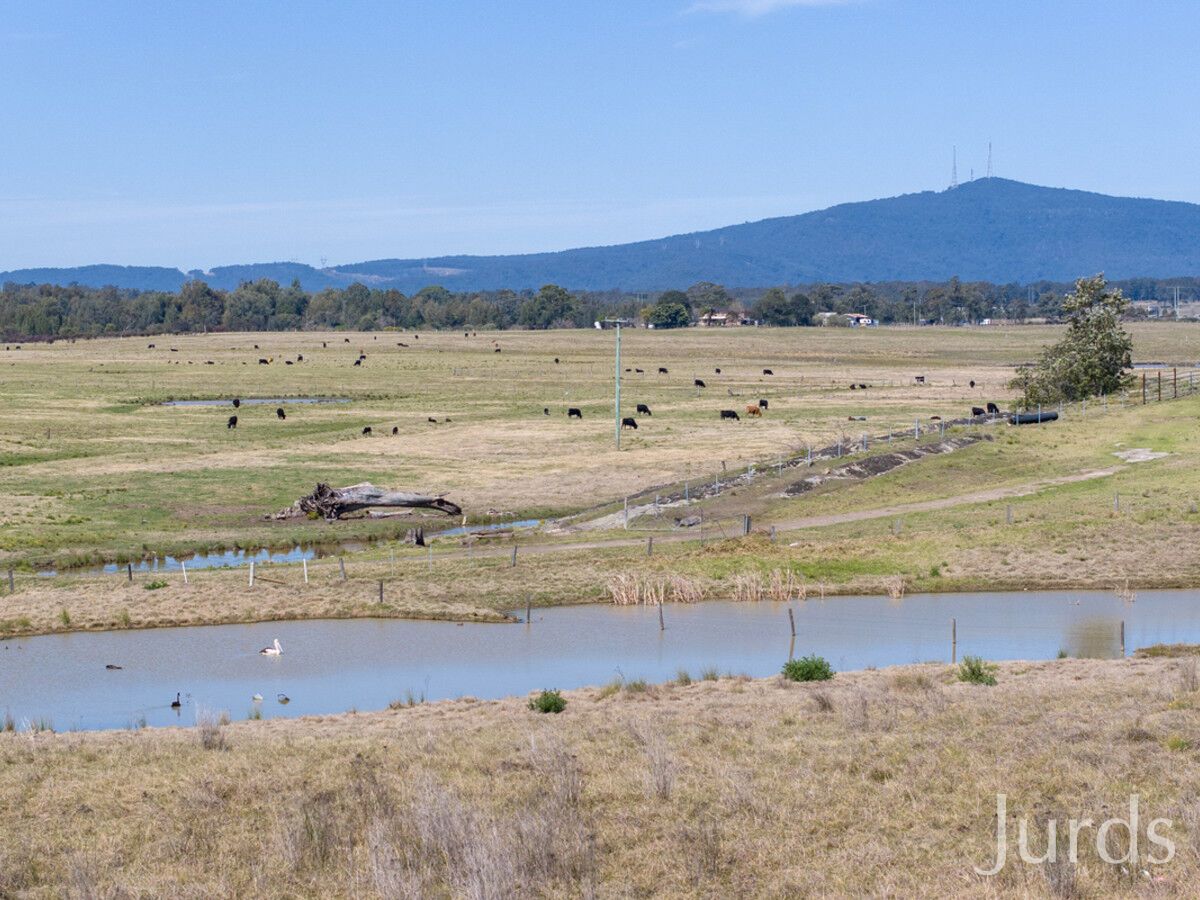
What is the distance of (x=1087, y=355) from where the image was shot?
80.4m

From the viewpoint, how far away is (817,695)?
70.8 feet

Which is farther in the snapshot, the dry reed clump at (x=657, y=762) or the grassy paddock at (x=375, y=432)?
the grassy paddock at (x=375, y=432)

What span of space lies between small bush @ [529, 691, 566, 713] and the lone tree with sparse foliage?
6407cm

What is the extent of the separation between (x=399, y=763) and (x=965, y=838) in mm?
7423

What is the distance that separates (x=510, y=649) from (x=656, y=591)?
6.71 meters

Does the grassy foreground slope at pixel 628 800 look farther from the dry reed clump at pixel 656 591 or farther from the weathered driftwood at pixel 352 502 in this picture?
the weathered driftwood at pixel 352 502

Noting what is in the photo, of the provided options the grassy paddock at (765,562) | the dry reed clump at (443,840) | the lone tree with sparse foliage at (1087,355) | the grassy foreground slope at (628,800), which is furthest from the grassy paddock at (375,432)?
the dry reed clump at (443,840)

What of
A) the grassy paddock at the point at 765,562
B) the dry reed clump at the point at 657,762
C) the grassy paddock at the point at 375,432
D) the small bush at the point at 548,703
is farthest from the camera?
the grassy paddock at the point at 375,432

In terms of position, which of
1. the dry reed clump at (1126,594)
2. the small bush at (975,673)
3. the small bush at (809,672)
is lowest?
the dry reed clump at (1126,594)

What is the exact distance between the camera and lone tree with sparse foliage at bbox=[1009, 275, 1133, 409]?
8044cm

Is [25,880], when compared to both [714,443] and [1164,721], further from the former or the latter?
[714,443]

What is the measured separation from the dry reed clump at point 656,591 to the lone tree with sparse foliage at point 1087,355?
165 ft

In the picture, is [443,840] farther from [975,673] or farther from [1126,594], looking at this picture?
[1126,594]

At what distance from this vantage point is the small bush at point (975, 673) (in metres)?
23.6
